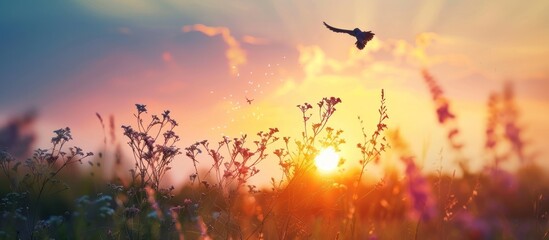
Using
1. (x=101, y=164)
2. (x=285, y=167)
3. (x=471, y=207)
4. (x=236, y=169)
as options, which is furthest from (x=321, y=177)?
(x=101, y=164)

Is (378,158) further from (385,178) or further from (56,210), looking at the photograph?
(56,210)

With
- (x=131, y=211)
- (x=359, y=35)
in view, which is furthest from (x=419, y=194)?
(x=131, y=211)

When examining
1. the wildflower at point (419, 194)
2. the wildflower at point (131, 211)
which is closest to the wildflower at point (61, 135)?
the wildflower at point (131, 211)

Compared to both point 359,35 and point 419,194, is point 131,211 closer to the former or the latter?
point 359,35

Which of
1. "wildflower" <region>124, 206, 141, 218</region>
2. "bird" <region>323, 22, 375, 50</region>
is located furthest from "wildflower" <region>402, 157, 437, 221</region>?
"wildflower" <region>124, 206, 141, 218</region>

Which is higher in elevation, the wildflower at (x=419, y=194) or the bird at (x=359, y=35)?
the bird at (x=359, y=35)

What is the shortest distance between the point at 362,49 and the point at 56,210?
990 centimetres

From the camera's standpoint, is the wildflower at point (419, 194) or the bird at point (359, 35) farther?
the bird at point (359, 35)

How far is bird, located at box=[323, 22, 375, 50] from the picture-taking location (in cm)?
597

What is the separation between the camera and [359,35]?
6.14 meters

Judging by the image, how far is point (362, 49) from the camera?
5773mm

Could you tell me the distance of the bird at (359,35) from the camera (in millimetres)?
5968

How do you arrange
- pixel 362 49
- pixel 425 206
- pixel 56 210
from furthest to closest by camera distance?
pixel 56 210
pixel 362 49
pixel 425 206

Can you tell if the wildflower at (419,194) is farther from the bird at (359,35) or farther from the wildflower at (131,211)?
the wildflower at (131,211)
